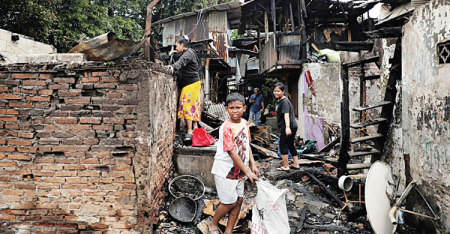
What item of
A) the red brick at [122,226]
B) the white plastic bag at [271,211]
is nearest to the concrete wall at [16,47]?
the red brick at [122,226]

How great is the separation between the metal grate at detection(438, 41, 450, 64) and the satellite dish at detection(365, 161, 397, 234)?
1.44 meters

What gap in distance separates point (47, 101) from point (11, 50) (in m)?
4.47

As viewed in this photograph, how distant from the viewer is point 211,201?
4.35m

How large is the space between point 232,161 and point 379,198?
6.44 ft

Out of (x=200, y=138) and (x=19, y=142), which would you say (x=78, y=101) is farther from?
(x=200, y=138)

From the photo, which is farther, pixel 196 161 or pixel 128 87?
pixel 196 161

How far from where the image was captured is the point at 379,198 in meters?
3.45

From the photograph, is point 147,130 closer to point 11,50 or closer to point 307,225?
point 307,225

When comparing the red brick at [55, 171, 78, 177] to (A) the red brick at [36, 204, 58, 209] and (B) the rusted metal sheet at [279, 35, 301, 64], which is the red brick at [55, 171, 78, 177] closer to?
(A) the red brick at [36, 204, 58, 209]

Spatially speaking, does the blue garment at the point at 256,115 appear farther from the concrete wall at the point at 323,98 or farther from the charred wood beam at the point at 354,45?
the charred wood beam at the point at 354,45

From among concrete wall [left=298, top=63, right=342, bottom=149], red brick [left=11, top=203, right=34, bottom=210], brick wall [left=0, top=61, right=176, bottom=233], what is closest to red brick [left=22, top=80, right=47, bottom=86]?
brick wall [left=0, top=61, right=176, bottom=233]

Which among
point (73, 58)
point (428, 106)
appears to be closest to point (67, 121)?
point (73, 58)

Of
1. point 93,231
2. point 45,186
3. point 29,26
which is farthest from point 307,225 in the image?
point 29,26

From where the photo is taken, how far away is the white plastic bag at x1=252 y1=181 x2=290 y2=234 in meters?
2.92
